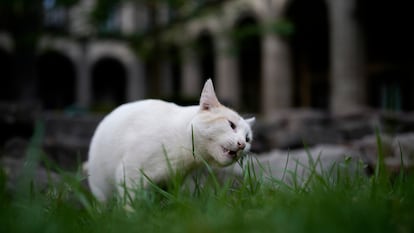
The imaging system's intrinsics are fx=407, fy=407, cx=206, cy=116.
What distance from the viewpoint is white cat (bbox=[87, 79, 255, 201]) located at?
174 cm

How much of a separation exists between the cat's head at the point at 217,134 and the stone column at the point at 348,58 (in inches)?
429

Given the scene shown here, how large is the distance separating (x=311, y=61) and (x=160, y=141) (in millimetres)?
16848

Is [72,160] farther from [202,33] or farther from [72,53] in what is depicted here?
[72,53]

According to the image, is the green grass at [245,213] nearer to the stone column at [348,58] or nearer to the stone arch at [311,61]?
the stone column at [348,58]

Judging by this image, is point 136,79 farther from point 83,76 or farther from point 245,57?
point 245,57

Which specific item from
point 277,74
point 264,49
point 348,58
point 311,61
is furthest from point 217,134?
point 311,61

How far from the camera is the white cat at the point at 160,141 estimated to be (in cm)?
174

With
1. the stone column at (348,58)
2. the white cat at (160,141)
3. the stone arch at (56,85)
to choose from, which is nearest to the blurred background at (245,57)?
the stone column at (348,58)

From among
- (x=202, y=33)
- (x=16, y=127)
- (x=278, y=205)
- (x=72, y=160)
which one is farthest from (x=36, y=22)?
(x=278, y=205)

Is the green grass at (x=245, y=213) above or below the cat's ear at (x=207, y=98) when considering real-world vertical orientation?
below

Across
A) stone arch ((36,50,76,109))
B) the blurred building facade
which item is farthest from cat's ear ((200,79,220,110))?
stone arch ((36,50,76,109))

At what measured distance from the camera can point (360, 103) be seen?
12203 millimetres

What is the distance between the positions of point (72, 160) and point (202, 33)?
1505 centimetres

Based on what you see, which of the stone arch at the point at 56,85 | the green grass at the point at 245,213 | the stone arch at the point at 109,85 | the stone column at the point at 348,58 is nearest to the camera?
the green grass at the point at 245,213
